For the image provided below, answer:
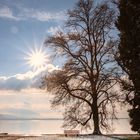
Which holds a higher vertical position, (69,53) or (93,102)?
(69,53)

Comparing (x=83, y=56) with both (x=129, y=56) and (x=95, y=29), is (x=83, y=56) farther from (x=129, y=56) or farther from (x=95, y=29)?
(x=129, y=56)

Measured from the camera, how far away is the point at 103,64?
45.9 m

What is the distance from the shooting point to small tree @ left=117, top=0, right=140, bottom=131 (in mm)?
36188

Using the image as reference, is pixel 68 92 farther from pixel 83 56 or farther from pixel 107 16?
pixel 107 16

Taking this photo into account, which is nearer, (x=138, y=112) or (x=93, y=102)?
(x=138, y=112)

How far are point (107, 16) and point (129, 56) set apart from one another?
32.5 feet

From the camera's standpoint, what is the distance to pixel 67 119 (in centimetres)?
4591

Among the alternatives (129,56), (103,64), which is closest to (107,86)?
(103,64)

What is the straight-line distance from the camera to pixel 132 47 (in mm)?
36719

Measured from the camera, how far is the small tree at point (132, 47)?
119ft

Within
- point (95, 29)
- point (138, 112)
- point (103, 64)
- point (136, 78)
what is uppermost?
point (95, 29)

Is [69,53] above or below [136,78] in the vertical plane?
above

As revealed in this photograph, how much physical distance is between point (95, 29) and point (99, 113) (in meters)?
9.11

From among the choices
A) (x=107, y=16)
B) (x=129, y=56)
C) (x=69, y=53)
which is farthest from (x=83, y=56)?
(x=129, y=56)
